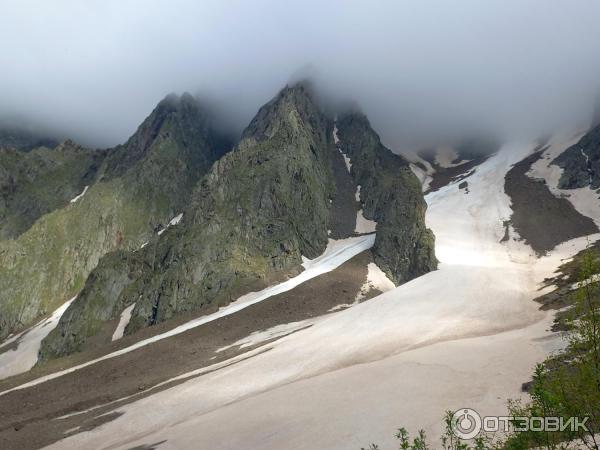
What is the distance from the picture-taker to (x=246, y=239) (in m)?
88.2

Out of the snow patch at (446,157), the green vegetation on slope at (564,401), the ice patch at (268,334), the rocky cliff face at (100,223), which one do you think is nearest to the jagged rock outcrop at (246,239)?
the ice patch at (268,334)

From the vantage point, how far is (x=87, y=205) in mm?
140750

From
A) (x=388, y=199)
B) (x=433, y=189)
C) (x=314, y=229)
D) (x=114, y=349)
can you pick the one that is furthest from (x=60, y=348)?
(x=433, y=189)

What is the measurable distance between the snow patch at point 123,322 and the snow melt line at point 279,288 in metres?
A: 19.3

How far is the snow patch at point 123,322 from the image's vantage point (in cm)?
8182

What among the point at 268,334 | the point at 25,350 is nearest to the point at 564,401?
the point at 268,334

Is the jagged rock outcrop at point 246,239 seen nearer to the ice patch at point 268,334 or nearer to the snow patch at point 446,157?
the ice patch at point 268,334

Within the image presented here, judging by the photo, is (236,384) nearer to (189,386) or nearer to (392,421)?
(189,386)

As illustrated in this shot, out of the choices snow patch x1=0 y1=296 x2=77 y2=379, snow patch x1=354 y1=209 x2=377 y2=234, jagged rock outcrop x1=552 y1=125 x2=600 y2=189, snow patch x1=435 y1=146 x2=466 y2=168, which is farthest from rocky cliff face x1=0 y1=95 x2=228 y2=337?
jagged rock outcrop x1=552 y1=125 x2=600 y2=189

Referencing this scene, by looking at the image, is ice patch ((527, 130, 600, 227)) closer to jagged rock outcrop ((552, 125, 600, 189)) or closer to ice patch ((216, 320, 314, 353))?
jagged rock outcrop ((552, 125, 600, 189))

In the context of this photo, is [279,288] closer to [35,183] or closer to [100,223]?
[100,223]

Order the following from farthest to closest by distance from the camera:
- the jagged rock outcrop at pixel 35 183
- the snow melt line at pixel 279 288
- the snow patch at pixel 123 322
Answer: the jagged rock outcrop at pixel 35 183, the snow patch at pixel 123 322, the snow melt line at pixel 279 288

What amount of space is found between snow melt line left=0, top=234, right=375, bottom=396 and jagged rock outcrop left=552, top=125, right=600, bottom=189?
43.9 m

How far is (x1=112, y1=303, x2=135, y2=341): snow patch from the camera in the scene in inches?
3221
